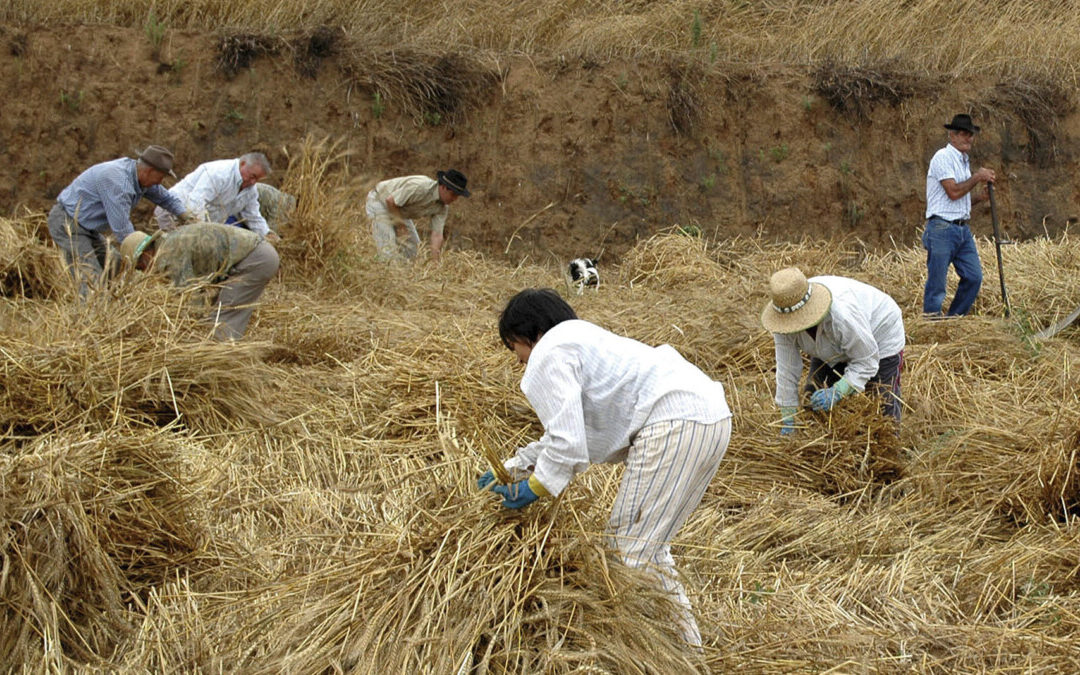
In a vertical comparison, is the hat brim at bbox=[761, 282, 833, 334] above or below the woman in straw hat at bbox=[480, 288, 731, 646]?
below

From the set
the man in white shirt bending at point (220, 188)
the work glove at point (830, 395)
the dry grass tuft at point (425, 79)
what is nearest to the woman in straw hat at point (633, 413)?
the work glove at point (830, 395)

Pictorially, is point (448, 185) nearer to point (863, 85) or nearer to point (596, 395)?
point (596, 395)

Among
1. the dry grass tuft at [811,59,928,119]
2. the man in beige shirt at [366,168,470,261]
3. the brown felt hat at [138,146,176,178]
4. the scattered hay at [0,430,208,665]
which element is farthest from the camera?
the dry grass tuft at [811,59,928,119]

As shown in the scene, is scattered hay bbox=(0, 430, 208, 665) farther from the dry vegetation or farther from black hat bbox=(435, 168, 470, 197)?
the dry vegetation

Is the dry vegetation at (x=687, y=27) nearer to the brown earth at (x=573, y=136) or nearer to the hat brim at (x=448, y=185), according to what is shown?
the brown earth at (x=573, y=136)

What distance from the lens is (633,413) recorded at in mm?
3408

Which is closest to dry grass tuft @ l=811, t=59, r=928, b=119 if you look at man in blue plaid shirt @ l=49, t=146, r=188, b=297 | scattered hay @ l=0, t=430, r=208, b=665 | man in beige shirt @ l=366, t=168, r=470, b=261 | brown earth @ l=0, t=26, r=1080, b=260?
brown earth @ l=0, t=26, r=1080, b=260

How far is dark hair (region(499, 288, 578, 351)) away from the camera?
3420 mm

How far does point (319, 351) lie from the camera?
7012 millimetres

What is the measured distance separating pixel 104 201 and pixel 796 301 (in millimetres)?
4309

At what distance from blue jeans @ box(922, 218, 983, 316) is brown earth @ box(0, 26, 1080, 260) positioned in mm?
5051

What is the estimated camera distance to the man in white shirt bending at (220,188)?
25.8ft

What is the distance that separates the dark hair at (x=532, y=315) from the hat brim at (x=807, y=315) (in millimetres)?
1929

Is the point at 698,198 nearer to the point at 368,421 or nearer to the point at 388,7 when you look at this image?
the point at 388,7
